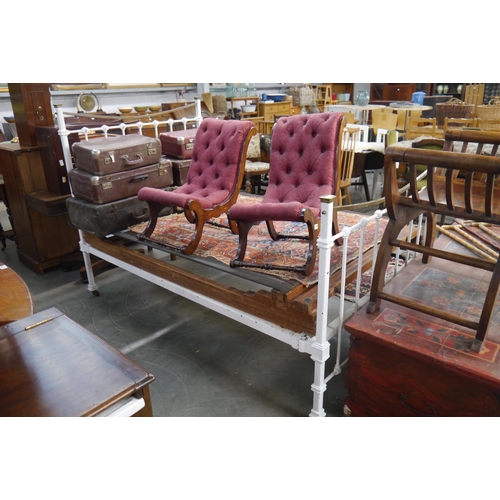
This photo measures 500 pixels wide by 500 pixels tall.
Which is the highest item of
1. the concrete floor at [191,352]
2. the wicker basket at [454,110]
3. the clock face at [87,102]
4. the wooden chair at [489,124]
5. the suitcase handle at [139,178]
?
the clock face at [87,102]

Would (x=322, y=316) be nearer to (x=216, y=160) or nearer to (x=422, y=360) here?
(x=422, y=360)

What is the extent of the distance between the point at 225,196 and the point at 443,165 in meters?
1.69

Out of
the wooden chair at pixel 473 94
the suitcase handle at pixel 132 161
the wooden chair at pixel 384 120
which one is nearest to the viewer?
the suitcase handle at pixel 132 161

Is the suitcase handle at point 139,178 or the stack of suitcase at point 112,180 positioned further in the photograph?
the suitcase handle at point 139,178

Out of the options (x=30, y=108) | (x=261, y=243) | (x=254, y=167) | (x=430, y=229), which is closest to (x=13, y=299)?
(x=261, y=243)

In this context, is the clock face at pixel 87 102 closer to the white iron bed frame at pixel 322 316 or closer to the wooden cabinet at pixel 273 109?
the wooden cabinet at pixel 273 109

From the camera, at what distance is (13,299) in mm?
1660

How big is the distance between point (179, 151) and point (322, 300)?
2320 millimetres

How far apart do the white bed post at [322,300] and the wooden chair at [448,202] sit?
221 mm

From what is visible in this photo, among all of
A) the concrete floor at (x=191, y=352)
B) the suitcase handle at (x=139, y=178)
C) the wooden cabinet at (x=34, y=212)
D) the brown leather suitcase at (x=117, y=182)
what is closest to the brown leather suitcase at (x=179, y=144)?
the brown leather suitcase at (x=117, y=182)

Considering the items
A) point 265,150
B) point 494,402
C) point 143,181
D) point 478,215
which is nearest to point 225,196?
point 143,181

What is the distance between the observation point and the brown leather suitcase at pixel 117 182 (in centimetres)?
315

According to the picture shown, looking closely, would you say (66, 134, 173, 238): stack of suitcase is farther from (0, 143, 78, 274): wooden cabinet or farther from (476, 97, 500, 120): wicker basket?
(476, 97, 500, 120): wicker basket

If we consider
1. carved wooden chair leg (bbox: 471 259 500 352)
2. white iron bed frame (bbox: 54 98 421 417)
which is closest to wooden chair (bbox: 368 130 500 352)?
carved wooden chair leg (bbox: 471 259 500 352)
